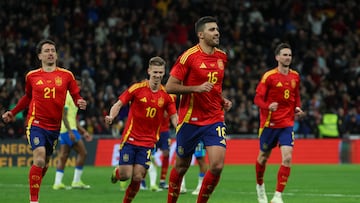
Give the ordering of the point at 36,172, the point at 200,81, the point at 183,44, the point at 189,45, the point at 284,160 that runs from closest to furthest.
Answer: the point at 200,81 → the point at 36,172 → the point at 284,160 → the point at 189,45 → the point at 183,44

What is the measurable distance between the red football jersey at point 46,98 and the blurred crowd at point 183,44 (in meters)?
14.4

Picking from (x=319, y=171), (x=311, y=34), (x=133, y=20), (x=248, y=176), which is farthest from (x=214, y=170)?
(x=311, y=34)

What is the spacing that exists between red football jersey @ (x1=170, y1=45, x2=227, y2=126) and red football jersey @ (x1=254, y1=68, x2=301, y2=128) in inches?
144

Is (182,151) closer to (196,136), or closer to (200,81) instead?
(196,136)

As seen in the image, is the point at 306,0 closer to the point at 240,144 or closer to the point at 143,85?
the point at 240,144

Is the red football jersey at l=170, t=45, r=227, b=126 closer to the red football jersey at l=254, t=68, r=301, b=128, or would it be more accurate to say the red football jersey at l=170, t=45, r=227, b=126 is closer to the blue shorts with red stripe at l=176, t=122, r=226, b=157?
the blue shorts with red stripe at l=176, t=122, r=226, b=157

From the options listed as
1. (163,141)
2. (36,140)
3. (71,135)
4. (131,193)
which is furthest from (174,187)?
(163,141)

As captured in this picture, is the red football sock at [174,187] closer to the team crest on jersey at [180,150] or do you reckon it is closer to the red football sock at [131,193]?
the team crest on jersey at [180,150]

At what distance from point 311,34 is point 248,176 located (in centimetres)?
1431

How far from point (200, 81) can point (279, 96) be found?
407cm

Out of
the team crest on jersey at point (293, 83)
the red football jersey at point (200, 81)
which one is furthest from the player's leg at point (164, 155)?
the red football jersey at point (200, 81)

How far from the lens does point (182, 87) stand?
40.7ft

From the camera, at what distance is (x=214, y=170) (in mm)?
12461

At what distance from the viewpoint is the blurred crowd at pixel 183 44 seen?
3120 centimetres
